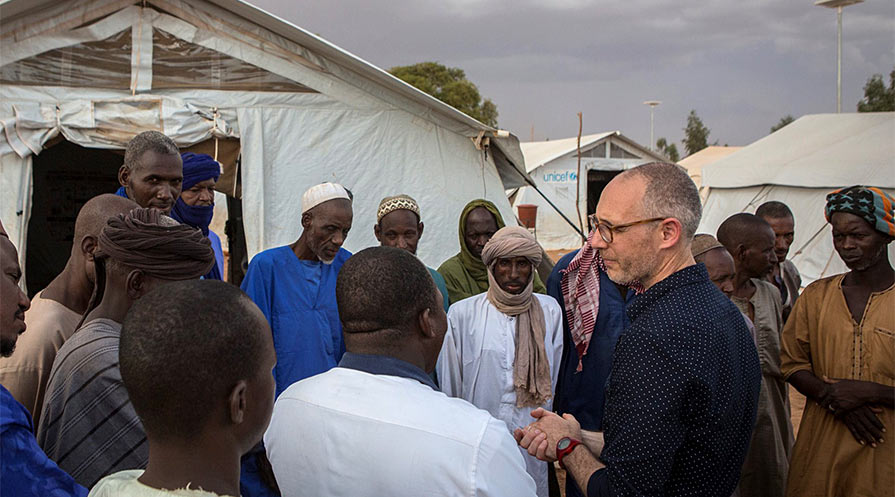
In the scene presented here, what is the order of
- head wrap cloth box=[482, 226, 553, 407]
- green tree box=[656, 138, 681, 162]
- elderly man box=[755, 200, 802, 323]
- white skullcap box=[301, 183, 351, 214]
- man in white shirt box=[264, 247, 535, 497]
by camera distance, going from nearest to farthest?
1. man in white shirt box=[264, 247, 535, 497]
2. head wrap cloth box=[482, 226, 553, 407]
3. white skullcap box=[301, 183, 351, 214]
4. elderly man box=[755, 200, 802, 323]
5. green tree box=[656, 138, 681, 162]

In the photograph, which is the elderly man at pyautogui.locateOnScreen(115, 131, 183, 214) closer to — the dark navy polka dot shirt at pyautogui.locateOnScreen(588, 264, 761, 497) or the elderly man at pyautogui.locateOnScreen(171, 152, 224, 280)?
the elderly man at pyautogui.locateOnScreen(171, 152, 224, 280)

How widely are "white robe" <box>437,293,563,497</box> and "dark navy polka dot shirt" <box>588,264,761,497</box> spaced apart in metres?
1.44

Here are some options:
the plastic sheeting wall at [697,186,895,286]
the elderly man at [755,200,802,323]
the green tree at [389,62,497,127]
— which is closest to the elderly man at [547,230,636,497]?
the elderly man at [755,200,802,323]

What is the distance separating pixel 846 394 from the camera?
115 inches

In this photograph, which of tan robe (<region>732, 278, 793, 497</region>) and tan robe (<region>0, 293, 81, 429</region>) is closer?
tan robe (<region>0, 293, 81, 429</region>)

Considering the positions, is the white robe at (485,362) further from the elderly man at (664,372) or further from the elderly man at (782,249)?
the elderly man at (782,249)

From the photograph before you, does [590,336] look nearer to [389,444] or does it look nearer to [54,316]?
[389,444]

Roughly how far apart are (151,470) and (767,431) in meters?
3.39

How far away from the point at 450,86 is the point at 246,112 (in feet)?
67.5

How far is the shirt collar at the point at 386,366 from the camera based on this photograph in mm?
1701

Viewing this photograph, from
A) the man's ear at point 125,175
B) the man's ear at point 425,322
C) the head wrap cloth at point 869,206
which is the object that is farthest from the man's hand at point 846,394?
the man's ear at point 125,175

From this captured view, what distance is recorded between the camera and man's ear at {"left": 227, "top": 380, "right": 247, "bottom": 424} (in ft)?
4.37

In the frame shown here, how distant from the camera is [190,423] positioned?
1306 mm

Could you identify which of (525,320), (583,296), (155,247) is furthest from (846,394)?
(155,247)
